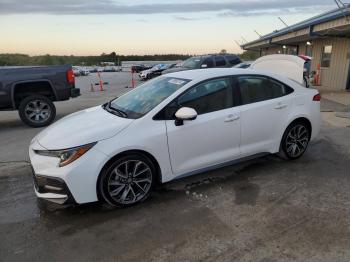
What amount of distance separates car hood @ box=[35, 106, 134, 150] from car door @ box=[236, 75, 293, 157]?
1.69m

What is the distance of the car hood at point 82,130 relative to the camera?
Result: 154 inches

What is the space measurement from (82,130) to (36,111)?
5409 mm

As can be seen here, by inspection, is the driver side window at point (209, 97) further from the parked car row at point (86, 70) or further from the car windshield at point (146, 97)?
the parked car row at point (86, 70)

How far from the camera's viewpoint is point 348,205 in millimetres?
4098

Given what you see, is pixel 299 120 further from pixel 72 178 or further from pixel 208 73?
pixel 72 178

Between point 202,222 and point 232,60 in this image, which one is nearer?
point 202,222

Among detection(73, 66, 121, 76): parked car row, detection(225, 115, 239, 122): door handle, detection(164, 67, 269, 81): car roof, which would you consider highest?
detection(164, 67, 269, 81): car roof

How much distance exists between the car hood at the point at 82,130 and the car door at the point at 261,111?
169 centimetres

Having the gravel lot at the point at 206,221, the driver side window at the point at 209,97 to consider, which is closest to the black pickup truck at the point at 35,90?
the gravel lot at the point at 206,221

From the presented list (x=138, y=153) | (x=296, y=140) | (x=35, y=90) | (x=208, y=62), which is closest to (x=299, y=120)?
(x=296, y=140)

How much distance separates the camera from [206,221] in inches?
150

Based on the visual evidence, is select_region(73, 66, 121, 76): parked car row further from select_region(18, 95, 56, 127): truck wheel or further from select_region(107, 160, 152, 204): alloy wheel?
select_region(107, 160, 152, 204): alloy wheel

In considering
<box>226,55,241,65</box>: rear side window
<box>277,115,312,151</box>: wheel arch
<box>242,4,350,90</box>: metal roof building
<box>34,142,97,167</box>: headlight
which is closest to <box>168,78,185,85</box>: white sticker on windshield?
<box>34,142,97,167</box>: headlight

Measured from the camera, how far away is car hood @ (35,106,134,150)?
3.91 meters
